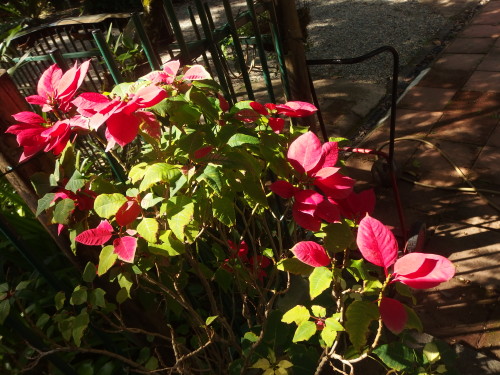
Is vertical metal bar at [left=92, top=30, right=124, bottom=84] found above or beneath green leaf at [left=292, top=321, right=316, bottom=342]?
above

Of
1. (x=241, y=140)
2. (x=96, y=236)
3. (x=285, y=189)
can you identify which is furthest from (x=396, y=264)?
(x=96, y=236)

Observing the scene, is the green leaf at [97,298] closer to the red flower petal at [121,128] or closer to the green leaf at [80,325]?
the green leaf at [80,325]

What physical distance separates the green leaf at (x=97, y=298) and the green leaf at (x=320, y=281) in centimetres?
61

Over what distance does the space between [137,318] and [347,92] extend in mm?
3476

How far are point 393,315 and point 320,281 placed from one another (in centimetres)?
18

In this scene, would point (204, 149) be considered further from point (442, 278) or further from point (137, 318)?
point (137, 318)

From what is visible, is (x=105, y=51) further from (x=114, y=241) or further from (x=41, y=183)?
(x=114, y=241)

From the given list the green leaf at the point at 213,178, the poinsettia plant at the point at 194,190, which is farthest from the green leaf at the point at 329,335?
the green leaf at the point at 213,178

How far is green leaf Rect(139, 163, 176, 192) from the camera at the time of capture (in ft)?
2.58

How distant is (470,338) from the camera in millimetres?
1794

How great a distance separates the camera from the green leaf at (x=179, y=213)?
0.81 metres

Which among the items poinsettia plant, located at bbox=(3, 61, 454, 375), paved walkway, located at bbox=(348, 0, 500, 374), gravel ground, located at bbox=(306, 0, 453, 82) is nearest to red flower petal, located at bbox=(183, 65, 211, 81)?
poinsettia plant, located at bbox=(3, 61, 454, 375)

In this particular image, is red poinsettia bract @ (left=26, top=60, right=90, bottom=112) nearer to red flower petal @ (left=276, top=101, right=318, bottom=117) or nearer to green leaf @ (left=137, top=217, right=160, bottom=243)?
green leaf @ (left=137, top=217, right=160, bottom=243)

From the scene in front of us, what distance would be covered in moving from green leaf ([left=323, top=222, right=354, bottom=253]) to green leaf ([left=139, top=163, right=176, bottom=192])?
45 centimetres
